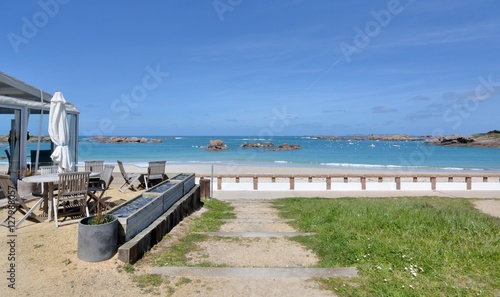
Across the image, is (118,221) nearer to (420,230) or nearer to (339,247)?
(339,247)

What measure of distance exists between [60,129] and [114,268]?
4474 mm

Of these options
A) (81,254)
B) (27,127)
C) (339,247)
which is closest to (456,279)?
(339,247)

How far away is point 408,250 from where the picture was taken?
3.83m

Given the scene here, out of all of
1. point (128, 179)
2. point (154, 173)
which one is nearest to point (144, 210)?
point (154, 173)

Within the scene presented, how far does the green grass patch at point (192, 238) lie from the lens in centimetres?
365

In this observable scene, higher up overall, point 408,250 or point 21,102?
point 21,102

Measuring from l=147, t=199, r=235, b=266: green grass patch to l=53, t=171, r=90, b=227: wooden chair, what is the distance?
183 centimetres

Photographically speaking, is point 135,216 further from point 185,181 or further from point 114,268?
point 185,181

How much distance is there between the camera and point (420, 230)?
15.3ft

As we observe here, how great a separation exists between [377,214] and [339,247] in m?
1.76

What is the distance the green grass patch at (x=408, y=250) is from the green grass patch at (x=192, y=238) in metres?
1.62

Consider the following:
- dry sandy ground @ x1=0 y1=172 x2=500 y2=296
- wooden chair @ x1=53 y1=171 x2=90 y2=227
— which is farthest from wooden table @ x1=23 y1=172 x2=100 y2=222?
dry sandy ground @ x1=0 y1=172 x2=500 y2=296

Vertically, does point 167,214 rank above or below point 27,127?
below

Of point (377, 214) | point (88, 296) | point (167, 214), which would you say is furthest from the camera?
point (377, 214)
